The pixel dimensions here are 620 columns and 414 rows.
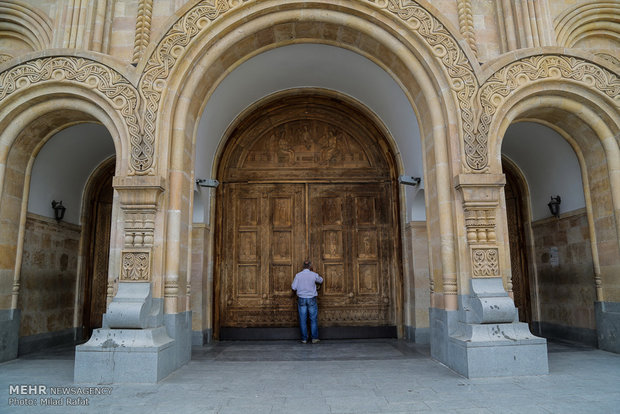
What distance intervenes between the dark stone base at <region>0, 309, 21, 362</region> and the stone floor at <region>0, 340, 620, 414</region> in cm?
17

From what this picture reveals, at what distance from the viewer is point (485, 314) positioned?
5316 millimetres

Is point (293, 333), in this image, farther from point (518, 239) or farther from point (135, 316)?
point (518, 239)

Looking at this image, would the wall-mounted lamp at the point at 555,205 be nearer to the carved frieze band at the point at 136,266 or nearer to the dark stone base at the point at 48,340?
the carved frieze band at the point at 136,266

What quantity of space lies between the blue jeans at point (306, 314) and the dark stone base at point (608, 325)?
4868 mm

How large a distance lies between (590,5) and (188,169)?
25.5 feet

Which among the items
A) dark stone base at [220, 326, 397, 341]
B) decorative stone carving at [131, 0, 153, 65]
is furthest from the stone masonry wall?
decorative stone carving at [131, 0, 153, 65]

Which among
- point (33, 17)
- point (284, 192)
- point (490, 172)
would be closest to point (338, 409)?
point (490, 172)

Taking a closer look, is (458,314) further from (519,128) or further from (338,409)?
(519,128)

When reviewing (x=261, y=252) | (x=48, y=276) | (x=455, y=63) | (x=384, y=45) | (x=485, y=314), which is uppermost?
(x=384, y=45)

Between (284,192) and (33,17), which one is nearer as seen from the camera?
(33,17)

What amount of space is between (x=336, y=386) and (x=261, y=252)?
4216 mm

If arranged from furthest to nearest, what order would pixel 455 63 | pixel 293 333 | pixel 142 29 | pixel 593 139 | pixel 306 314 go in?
1. pixel 293 333
2. pixel 306 314
3. pixel 593 139
4. pixel 142 29
5. pixel 455 63

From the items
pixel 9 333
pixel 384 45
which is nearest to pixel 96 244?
pixel 9 333

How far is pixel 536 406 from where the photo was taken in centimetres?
407
